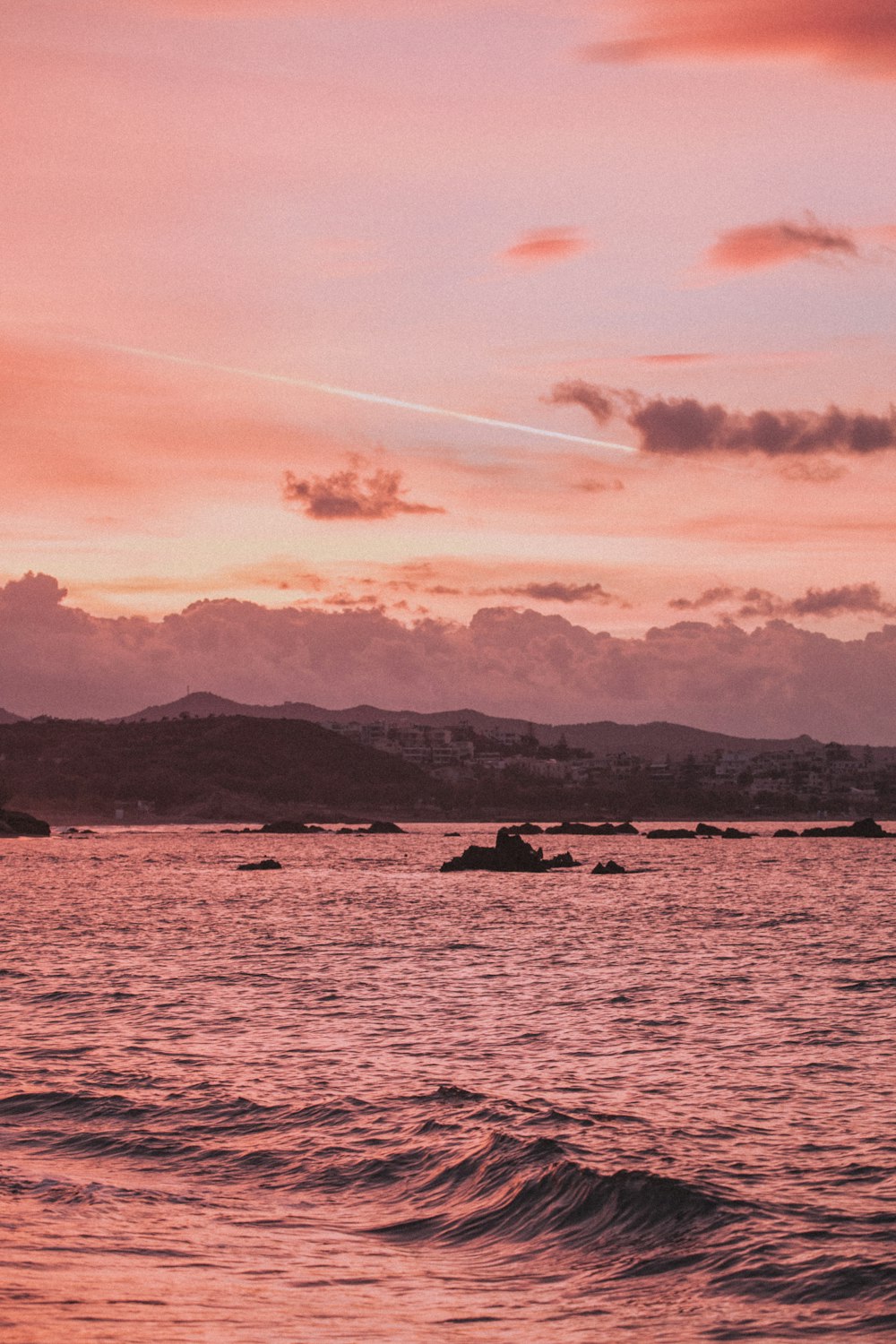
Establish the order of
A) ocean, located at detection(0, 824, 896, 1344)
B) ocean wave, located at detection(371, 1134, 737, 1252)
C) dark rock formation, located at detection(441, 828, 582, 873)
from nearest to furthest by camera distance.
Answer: ocean, located at detection(0, 824, 896, 1344) < ocean wave, located at detection(371, 1134, 737, 1252) < dark rock formation, located at detection(441, 828, 582, 873)

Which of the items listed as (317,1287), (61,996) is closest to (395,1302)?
(317,1287)

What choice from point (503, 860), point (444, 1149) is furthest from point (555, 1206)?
point (503, 860)

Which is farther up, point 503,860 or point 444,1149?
point 444,1149

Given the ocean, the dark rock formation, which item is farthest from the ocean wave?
the dark rock formation

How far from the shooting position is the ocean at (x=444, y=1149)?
14781 millimetres

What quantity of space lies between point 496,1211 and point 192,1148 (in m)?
5.66

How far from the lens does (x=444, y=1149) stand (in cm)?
2192

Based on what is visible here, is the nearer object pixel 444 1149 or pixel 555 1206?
pixel 555 1206

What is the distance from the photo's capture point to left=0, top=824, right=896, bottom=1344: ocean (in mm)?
14781

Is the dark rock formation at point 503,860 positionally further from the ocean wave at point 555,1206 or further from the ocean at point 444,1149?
the ocean wave at point 555,1206

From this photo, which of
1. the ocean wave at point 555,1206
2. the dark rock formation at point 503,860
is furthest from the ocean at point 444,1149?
the dark rock formation at point 503,860

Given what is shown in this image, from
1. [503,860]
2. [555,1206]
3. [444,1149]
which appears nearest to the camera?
[555,1206]

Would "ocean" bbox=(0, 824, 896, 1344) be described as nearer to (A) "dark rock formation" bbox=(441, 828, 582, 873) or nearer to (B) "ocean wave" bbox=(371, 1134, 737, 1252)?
(B) "ocean wave" bbox=(371, 1134, 737, 1252)

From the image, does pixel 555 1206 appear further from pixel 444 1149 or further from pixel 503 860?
pixel 503 860
